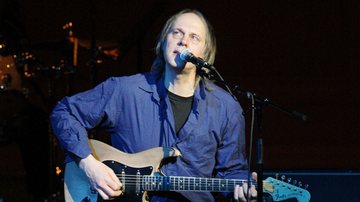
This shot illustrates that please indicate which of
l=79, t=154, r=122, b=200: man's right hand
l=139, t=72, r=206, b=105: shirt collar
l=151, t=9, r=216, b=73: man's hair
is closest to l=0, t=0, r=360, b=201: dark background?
l=151, t=9, r=216, b=73: man's hair

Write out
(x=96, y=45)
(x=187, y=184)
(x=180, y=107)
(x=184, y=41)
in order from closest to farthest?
(x=187, y=184) → (x=184, y=41) → (x=180, y=107) → (x=96, y=45)

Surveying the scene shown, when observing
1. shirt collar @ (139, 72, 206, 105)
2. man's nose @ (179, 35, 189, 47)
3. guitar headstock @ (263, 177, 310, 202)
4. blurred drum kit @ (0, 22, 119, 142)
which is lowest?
guitar headstock @ (263, 177, 310, 202)

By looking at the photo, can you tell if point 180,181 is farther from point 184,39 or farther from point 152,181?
point 184,39

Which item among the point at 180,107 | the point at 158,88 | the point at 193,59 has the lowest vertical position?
the point at 180,107

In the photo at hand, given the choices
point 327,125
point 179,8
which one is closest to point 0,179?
point 179,8

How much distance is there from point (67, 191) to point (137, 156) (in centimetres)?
46

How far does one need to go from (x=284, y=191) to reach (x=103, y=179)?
1.00 metres

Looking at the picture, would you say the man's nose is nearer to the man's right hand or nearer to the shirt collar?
the shirt collar

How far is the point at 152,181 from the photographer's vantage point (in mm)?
3201

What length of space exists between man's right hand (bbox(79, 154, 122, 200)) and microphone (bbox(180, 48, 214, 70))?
2.42ft

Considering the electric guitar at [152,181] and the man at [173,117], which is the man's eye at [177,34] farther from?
the electric guitar at [152,181]

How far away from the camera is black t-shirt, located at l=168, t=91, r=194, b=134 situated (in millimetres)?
3442

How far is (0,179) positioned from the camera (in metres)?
6.11

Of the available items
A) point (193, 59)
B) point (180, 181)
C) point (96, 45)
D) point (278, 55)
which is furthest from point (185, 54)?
point (278, 55)
